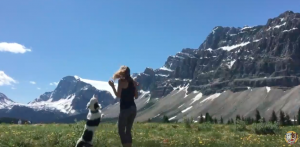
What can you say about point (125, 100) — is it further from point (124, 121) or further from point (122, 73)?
point (122, 73)

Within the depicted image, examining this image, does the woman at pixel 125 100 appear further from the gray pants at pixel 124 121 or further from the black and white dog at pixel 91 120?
the black and white dog at pixel 91 120

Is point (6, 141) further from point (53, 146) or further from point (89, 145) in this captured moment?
point (89, 145)

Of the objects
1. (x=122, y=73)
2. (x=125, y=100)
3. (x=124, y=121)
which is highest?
(x=122, y=73)

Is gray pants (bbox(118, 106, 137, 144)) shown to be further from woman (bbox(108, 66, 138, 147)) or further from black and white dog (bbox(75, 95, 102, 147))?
black and white dog (bbox(75, 95, 102, 147))

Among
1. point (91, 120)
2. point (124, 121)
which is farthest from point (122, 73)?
point (91, 120)

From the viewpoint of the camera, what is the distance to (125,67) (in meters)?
9.80

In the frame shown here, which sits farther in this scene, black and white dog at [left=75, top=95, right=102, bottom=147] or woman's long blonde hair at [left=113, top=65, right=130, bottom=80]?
woman's long blonde hair at [left=113, top=65, right=130, bottom=80]

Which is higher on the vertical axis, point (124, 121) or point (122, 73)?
point (122, 73)

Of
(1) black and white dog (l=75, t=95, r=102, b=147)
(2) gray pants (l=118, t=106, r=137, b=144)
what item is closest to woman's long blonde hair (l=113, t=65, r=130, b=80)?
(2) gray pants (l=118, t=106, r=137, b=144)

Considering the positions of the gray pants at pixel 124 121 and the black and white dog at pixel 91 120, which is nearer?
the black and white dog at pixel 91 120

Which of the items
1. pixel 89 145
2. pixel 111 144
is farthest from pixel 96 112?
pixel 111 144

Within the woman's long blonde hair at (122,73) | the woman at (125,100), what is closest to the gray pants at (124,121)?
the woman at (125,100)

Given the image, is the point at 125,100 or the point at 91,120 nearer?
the point at 91,120

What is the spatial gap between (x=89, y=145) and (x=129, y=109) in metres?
2.02
